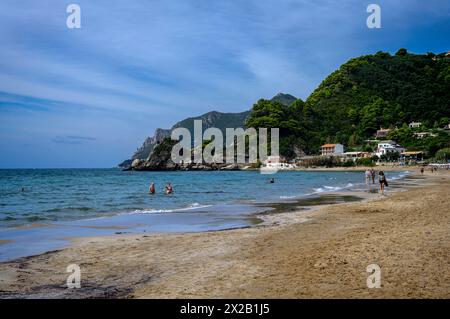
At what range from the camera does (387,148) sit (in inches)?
5374

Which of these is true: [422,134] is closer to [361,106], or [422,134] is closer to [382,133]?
[382,133]

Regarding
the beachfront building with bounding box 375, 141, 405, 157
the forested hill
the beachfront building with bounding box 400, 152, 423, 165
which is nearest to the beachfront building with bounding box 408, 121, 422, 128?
the forested hill

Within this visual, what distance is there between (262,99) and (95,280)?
176 m

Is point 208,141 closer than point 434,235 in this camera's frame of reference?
No

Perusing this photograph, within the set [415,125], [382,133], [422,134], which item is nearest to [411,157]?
[422,134]

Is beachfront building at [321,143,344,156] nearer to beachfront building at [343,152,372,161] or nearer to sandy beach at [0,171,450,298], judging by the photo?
beachfront building at [343,152,372,161]

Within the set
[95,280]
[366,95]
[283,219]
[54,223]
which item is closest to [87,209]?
[54,223]

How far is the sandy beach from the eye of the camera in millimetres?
6406

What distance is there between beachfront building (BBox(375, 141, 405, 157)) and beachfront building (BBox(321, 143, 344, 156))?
14.6 metres

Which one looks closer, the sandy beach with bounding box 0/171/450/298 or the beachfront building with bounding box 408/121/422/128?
the sandy beach with bounding box 0/171/450/298

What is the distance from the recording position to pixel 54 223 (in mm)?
17359

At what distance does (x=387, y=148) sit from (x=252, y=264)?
140 metres
